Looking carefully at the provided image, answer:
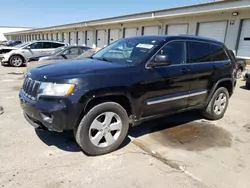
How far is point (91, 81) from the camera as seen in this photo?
3137 millimetres

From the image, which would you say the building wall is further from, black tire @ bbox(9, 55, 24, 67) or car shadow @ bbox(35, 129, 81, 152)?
car shadow @ bbox(35, 129, 81, 152)

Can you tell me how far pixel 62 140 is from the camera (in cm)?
389

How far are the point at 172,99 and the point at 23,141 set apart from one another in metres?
2.63

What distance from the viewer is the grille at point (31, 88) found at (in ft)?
10.8

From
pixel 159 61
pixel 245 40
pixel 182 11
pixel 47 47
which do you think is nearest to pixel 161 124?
pixel 159 61

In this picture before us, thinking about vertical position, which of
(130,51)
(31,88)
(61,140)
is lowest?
(61,140)

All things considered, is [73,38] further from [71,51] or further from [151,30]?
[71,51]

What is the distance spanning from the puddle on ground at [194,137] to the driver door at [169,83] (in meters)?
0.49

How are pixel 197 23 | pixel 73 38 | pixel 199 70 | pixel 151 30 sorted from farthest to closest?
pixel 73 38, pixel 151 30, pixel 197 23, pixel 199 70

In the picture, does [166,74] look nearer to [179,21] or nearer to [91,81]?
[91,81]

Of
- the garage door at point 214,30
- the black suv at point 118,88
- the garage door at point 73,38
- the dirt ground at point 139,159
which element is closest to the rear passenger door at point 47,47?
the garage door at point 214,30

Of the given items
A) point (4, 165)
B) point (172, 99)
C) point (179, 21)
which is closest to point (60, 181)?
point (4, 165)

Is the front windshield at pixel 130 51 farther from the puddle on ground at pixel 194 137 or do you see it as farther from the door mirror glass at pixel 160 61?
the puddle on ground at pixel 194 137

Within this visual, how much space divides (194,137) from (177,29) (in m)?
13.8
